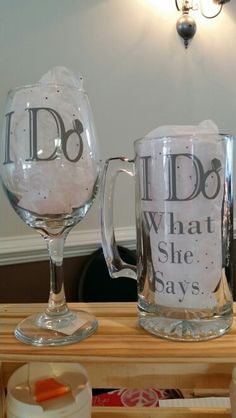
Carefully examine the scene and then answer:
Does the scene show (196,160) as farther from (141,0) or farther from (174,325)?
(141,0)

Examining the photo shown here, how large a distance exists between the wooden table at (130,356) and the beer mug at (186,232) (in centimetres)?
2

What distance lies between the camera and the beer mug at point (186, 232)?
0.89 feet

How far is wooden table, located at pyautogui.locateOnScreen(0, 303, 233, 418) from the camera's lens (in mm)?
274

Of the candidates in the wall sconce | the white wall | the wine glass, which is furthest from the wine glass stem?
the wall sconce

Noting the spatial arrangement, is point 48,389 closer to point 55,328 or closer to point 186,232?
point 55,328

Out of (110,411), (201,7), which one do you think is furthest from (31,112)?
(201,7)

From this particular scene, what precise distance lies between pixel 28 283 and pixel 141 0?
0.86 meters

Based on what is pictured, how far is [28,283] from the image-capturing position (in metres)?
1.01

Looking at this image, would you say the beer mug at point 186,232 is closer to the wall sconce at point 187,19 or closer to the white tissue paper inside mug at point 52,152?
the white tissue paper inside mug at point 52,152

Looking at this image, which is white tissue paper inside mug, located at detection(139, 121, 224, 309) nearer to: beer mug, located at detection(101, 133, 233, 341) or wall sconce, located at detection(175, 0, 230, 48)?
beer mug, located at detection(101, 133, 233, 341)

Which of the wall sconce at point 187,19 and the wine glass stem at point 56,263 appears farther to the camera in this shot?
the wall sconce at point 187,19

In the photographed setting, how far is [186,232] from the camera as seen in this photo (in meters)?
0.27

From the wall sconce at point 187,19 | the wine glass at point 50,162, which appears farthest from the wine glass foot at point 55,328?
the wall sconce at point 187,19

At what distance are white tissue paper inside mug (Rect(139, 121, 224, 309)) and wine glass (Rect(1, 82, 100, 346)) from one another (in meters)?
0.05
